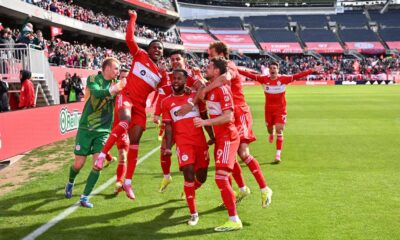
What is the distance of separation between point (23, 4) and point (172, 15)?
37701mm

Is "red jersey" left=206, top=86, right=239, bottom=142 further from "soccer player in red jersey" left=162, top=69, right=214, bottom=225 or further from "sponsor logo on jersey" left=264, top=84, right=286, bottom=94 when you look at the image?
"sponsor logo on jersey" left=264, top=84, right=286, bottom=94

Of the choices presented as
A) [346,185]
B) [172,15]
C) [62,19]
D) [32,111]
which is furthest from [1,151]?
[172,15]

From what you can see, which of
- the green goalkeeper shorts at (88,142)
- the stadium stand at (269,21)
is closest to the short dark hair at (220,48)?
the green goalkeeper shorts at (88,142)

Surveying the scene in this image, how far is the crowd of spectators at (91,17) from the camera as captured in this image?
34.3m

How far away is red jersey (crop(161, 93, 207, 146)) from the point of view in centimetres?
606

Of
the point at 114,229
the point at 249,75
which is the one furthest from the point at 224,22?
the point at 114,229

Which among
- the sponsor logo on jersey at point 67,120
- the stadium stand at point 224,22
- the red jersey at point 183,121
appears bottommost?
the sponsor logo on jersey at point 67,120

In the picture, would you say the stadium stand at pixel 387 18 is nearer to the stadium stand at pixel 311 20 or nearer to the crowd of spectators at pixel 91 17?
the stadium stand at pixel 311 20

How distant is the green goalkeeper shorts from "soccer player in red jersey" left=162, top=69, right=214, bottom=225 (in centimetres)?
168

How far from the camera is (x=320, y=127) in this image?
706 inches

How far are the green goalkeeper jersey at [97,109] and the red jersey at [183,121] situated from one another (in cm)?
150

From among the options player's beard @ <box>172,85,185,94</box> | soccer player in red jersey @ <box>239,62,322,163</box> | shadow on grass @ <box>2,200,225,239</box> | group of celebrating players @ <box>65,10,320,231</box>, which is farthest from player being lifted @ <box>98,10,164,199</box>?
soccer player in red jersey @ <box>239,62,322,163</box>

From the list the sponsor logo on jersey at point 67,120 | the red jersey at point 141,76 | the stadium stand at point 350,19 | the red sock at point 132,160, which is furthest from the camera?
the stadium stand at point 350,19

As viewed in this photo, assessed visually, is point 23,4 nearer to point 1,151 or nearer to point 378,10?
point 1,151
